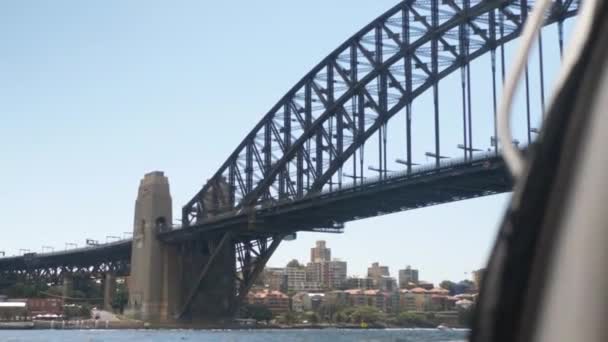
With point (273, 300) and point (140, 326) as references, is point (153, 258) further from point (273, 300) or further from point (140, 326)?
point (273, 300)

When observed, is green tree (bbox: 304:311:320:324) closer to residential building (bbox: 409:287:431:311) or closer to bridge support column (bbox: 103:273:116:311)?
residential building (bbox: 409:287:431:311)

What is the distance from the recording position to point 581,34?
1294 millimetres

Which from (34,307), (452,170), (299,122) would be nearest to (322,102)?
(299,122)

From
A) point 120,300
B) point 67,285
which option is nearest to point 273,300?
point 67,285

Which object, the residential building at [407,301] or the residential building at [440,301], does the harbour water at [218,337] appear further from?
the residential building at [407,301]

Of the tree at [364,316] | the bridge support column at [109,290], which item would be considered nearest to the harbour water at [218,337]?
the bridge support column at [109,290]

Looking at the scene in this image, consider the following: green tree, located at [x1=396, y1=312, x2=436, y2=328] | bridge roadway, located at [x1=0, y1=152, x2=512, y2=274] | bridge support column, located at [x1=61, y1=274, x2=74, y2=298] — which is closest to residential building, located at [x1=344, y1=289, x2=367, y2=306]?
green tree, located at [x1=396, y1=312, x2=436, y2=328]

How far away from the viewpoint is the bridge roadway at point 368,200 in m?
57.2

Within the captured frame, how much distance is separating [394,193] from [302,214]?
13734mm

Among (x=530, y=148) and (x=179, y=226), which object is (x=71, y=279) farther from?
(x=530, y=148)

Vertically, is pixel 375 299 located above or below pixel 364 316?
above

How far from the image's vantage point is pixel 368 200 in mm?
67062

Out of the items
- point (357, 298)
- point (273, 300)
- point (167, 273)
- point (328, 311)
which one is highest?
point (167, 273)

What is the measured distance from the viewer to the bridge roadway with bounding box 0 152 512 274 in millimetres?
57219
